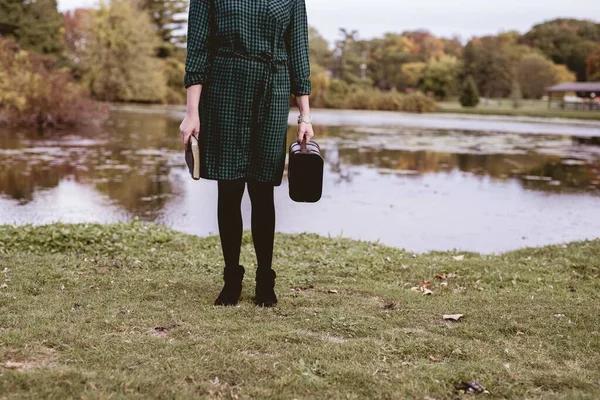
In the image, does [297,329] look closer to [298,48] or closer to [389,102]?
[298,48]

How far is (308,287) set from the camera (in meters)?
4.08

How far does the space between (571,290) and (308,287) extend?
1728 millimetres

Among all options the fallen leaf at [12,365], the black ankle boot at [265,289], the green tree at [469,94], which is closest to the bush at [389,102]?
the green tree at [469,94]

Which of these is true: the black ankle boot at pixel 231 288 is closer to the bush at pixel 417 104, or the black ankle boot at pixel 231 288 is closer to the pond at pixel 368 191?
the pond at pixel 368 191

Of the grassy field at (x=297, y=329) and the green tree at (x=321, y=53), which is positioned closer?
the grassy field at (x=297, y=329)

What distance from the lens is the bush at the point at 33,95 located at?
18.2 m

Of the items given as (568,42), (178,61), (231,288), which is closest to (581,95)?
(568,42)

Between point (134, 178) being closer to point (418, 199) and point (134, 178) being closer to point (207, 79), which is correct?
point (418, 199)

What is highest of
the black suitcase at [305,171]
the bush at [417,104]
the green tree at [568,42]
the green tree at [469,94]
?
the green tree at [568,42]

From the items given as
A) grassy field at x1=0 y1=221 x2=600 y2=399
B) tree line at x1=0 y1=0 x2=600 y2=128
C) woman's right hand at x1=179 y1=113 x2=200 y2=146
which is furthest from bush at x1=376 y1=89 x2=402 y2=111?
woman's right hand at x1=179 y1=113 x2=200 y2=146

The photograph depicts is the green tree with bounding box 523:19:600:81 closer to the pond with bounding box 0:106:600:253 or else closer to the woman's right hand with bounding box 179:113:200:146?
the pond with bounding box 0:106:600:253

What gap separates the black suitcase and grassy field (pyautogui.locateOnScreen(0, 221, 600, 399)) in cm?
59

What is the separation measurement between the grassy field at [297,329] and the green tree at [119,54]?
3483 centimetres

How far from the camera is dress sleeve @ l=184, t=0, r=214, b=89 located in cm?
327
